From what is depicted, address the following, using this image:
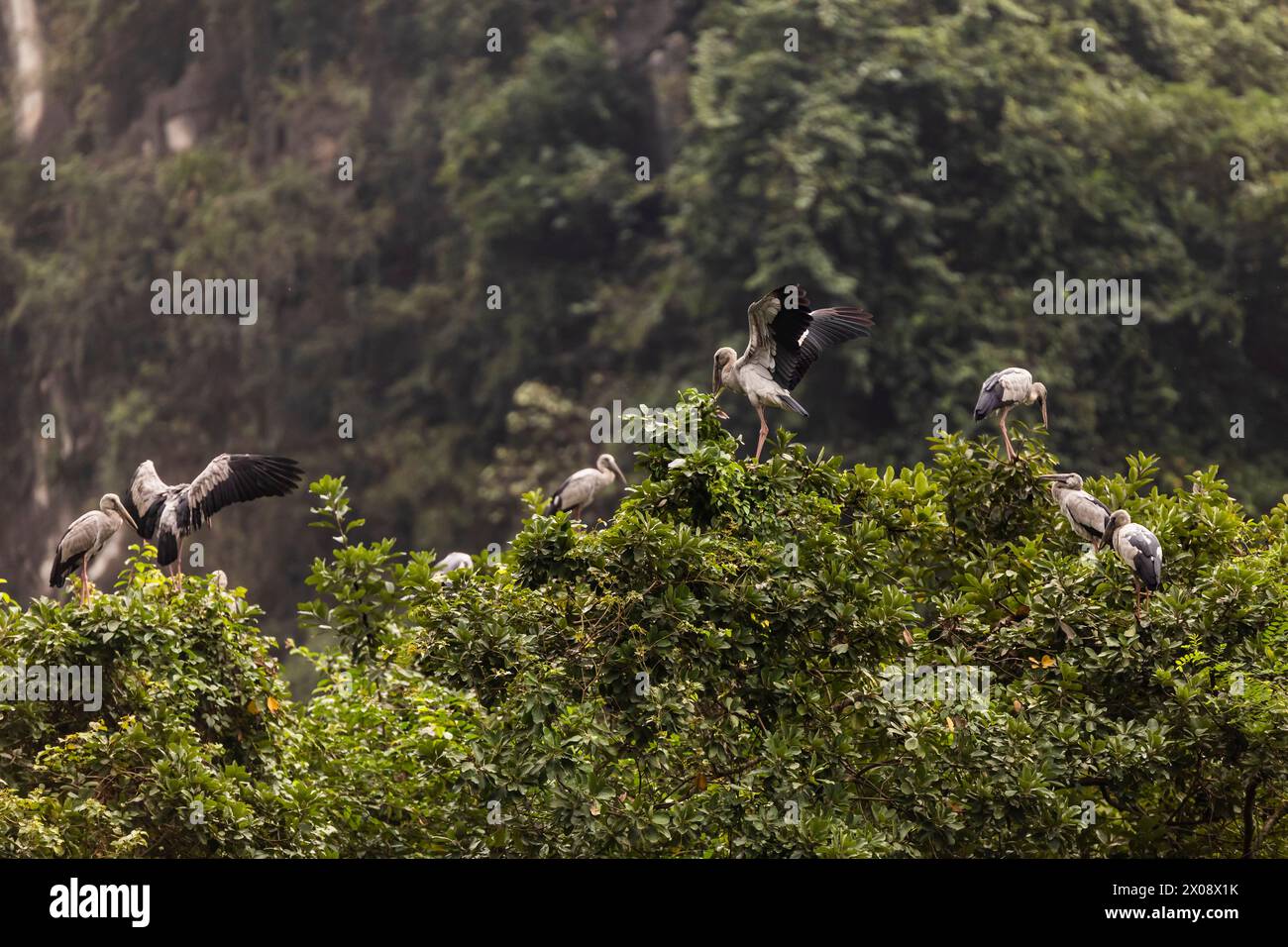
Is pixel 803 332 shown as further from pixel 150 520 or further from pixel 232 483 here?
pixel 150 520

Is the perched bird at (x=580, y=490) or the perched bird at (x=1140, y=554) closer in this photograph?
the perched bird at (x=1140, y=554)

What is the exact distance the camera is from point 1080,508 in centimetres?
1080

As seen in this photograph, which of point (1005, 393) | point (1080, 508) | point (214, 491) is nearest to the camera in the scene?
point (1080, 508)

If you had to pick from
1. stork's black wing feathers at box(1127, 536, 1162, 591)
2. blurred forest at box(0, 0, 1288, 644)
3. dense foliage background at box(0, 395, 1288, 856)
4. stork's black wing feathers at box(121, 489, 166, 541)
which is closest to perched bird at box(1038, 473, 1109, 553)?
dense foliage background at box(0, 395, 1288, 856)

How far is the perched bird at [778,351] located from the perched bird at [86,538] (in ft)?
12.8

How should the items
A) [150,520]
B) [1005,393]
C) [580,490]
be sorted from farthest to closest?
[580,490], [150,520], [1005,393]

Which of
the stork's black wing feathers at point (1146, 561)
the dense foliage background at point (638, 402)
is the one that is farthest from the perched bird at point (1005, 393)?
the stork's black wing feathers at point (1146, 561)

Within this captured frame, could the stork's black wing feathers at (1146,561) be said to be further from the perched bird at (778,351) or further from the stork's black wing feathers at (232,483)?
the stork's black wing feathers at (232,483)

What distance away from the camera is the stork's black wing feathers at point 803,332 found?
37.4 ft

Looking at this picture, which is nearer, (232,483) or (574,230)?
(232,483)

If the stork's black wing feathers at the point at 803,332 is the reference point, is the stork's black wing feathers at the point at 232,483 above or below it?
below

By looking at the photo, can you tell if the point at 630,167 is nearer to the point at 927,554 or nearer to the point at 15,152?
the point at 15,152

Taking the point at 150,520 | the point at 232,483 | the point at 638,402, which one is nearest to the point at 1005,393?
the point at 232,483

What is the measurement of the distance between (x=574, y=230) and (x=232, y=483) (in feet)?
74.5
